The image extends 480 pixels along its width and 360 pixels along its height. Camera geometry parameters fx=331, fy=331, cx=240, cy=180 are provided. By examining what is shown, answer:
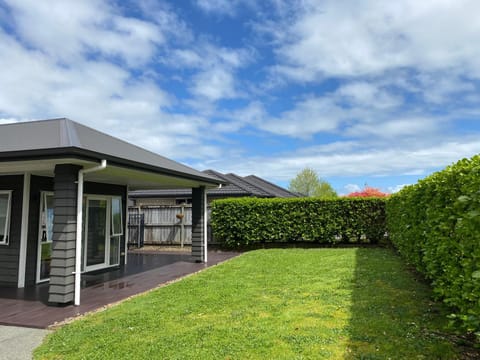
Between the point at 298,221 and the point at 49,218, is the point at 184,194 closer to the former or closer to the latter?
the point at 298,221

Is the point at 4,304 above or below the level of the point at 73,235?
below

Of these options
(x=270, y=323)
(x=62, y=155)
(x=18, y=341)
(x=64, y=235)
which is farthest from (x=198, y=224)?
(x=18, y=341)

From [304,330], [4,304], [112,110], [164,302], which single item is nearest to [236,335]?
[304,330]

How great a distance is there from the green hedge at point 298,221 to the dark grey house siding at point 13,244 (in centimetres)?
778

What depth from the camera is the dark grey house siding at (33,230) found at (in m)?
7.17

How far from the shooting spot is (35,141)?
5512 mm

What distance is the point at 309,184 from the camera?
41.0 meters

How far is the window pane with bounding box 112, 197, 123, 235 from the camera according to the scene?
31.6 ft

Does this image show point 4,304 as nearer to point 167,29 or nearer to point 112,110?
point 167,29

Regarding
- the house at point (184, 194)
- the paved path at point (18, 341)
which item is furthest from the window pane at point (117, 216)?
the house at point (184, 194)

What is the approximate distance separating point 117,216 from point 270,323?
22.6 feet

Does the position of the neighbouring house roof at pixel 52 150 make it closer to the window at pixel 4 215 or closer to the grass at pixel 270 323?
the window at pixel 4 215

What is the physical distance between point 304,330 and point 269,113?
50.0 ft

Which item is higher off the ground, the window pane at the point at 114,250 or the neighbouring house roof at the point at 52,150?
the neighbouring house roof at the point at 52,150
